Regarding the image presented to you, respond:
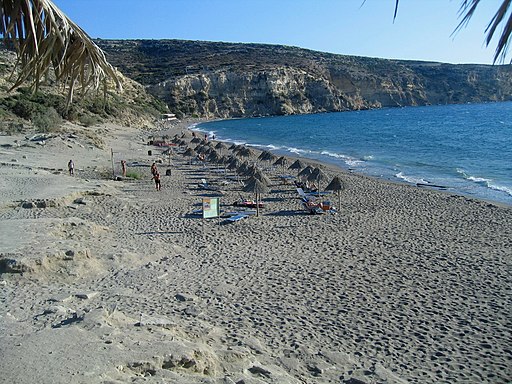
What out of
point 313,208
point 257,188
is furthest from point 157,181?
point 313,208

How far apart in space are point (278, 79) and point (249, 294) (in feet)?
313

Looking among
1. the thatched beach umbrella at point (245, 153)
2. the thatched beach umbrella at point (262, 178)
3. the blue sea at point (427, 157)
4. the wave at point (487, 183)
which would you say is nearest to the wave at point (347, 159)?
the blue sea at point (427, 157)

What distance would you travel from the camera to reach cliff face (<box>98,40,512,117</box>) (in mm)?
94125

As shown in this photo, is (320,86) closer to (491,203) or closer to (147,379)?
(491,203)

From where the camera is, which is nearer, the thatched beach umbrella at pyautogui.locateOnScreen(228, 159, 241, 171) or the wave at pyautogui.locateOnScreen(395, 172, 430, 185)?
the thatched beach umbrella at pyautogui.locateOnScreen(228, 159, 241, 171)

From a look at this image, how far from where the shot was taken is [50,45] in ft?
9.30

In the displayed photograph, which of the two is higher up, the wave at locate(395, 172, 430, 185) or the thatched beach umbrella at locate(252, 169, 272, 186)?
the thatched beach umbrella at locate(252, 169, 272, 186)

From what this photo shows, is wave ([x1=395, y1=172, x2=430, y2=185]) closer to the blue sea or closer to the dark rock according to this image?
the blue sea

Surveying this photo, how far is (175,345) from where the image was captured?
4.80 meters

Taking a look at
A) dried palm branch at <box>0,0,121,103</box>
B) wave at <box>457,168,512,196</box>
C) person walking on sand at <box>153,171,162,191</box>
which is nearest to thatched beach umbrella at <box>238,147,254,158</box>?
person walking on sand at <box>153,171,162,191</box>

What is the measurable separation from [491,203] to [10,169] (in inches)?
763

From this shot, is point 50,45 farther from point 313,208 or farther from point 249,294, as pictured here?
point 313,208

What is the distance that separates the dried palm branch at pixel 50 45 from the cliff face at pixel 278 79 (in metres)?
86.3

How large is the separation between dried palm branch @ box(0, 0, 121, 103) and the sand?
2564 millimetres
